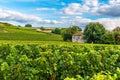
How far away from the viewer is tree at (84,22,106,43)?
9250 centimetres

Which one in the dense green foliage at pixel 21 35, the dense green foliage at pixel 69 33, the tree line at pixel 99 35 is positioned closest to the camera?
the tree line at pixel 99 35

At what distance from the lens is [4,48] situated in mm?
21297

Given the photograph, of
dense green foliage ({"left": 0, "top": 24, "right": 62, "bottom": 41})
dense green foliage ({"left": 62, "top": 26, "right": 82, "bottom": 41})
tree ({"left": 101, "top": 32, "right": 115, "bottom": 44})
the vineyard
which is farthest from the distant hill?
the vineyard

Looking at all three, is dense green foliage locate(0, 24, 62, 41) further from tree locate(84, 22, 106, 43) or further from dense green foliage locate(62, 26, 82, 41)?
tree locate(84, 22, 106, 43)

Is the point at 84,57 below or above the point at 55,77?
above

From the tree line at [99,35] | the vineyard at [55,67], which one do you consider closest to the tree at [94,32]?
the tree line at [99,35]

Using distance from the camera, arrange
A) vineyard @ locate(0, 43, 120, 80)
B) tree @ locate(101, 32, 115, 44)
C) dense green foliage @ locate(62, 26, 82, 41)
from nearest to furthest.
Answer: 1. vineyard @ locate(0, 43, 120, 80)
2. tree @ locate(101, 32, 115, 44)
3. dense green foliage @ locate(62, 26, 82, 41)

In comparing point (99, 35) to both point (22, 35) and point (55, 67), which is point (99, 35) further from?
point (55, 67)

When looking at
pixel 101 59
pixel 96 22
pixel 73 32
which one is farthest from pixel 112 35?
pixel 101 59

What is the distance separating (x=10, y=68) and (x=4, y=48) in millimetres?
9496

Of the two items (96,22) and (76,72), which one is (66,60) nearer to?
(76,72)

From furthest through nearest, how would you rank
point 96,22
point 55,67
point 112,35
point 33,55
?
point 96,22 → point 112,35 → point 33,55 → point 55,67

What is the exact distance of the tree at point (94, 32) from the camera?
92.5 metres

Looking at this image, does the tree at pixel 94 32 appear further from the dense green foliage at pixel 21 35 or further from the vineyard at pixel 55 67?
the vineyard at pixel 55 67
